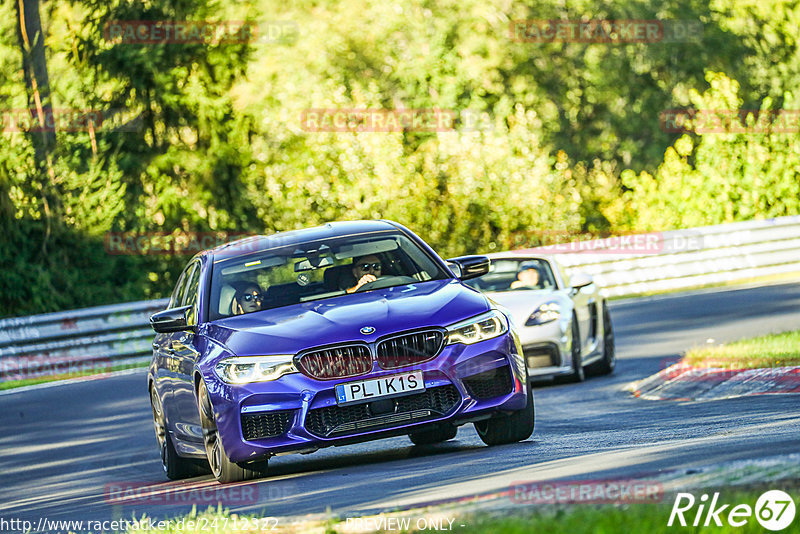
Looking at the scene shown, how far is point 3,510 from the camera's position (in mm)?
10398

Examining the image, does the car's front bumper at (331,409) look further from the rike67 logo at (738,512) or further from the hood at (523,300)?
the hood at (523,300)

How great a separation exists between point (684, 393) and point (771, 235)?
60.5 feet

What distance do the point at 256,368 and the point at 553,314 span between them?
22.7ft

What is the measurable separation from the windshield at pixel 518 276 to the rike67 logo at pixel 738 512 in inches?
417

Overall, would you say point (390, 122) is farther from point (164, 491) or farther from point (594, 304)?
point (164, 491)

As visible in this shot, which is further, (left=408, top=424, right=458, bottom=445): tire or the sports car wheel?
the sports car wheel

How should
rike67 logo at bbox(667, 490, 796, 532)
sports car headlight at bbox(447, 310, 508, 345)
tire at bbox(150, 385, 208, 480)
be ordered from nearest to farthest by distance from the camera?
rike67 logo at bbox(667, 490, 796, 532)
sports car headlight at bbox(447, 310, 508, 345)
tire at bbox(150, 385, 208, 480)

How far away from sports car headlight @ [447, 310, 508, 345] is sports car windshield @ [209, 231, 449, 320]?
2.89 feet

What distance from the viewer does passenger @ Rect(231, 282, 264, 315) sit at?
1015cm

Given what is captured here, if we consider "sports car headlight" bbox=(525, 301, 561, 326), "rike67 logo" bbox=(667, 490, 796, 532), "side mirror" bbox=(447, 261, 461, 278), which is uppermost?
"side mirror" bbox=(447, 261, 461, 278)

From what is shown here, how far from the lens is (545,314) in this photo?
15.6m

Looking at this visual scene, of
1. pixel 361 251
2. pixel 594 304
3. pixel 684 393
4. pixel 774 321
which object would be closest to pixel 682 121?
pixel 774 321

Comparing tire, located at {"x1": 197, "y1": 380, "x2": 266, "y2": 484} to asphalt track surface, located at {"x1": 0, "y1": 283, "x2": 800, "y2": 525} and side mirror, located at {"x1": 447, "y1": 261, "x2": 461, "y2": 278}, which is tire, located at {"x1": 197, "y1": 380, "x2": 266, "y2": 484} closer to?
asphalt track surface, located at {"x1": 0, "y1": 283, "x2": 800, "y2": 525}

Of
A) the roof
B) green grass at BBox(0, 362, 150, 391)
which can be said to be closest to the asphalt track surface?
the roof
